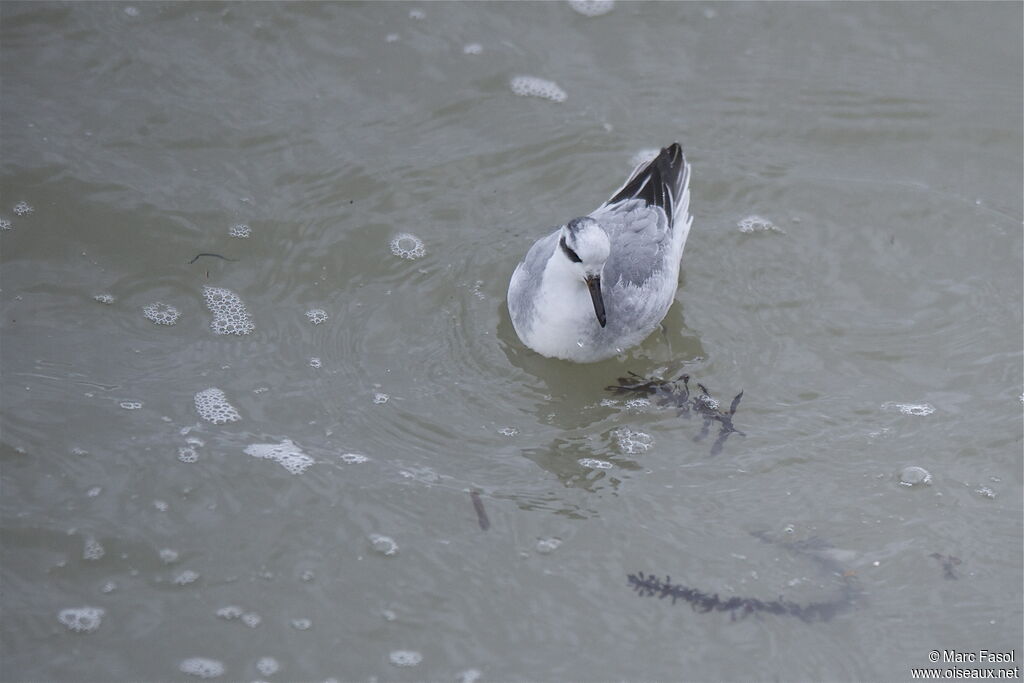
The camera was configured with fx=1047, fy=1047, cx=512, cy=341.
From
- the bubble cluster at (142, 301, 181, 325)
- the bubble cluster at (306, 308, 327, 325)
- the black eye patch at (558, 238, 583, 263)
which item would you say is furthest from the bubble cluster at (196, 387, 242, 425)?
the black eye patch at (558, 238, 583, 263)

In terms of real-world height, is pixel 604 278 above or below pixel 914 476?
above

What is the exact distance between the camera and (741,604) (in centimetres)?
476

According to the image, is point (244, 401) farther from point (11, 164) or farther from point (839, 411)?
point (839, 411)

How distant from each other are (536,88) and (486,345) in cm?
249

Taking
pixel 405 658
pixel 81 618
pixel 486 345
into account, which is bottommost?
pixel 81 618

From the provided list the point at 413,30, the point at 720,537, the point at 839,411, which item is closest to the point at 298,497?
the point at 720,537

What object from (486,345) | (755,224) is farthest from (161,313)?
(755,224)

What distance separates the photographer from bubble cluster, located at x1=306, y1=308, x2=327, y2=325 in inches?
245

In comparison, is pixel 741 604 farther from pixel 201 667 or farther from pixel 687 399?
pixel 201 667

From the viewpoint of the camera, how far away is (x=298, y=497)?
201 inches

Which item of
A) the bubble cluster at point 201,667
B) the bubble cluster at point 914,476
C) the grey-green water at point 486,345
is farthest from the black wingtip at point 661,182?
the bubble cluster at point 201,667

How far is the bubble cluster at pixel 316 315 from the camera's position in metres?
6.21

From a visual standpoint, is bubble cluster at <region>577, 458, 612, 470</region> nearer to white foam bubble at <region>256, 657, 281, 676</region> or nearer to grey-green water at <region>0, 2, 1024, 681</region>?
grey-green water at <region>0, 2, 1024, 681</region>

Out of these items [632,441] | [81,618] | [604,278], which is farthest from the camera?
[604,278]
